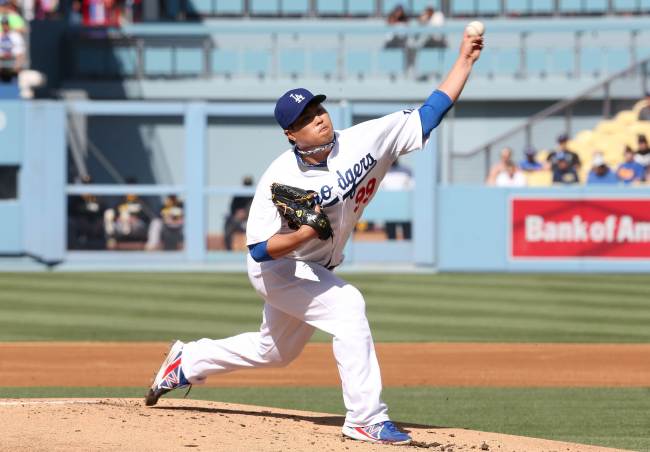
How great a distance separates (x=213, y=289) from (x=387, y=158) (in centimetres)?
992

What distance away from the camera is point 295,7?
2911cm

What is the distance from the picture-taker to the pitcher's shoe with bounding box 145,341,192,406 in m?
7.69

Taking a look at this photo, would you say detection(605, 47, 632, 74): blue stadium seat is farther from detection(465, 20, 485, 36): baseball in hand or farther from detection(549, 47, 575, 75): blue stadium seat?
detection(465, 20, 485, 36): baseball in hand

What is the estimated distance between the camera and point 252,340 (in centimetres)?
742

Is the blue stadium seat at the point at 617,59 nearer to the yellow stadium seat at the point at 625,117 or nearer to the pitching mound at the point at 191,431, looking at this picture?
the yellow stadium seat at the point at 625,117

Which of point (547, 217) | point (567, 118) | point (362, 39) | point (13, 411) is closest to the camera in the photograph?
point (13, 411)

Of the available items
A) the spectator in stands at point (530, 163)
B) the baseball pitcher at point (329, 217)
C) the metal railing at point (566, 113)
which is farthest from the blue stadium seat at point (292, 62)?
the baseball pitcher at point (329, 217)

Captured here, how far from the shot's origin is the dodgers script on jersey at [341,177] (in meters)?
6.87

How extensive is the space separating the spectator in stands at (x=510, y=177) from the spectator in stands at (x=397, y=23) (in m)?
6.91

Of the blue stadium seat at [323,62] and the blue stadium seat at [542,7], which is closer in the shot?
the blue stadium seat at [323,62]

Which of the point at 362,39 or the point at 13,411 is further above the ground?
the point at 362,39

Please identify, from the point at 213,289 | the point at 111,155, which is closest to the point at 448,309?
the point at 213,289

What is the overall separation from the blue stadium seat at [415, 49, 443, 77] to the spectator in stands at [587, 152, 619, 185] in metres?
6.52

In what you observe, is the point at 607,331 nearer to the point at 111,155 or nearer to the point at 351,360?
the point at 351,360
